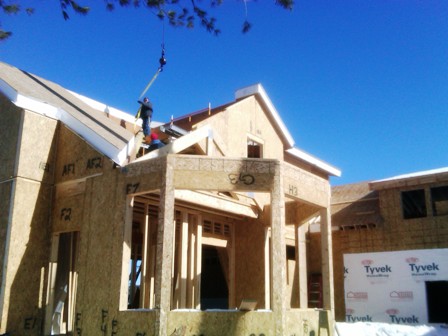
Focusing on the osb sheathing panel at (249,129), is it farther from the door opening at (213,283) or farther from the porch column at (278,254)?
the porch column at (278,254)

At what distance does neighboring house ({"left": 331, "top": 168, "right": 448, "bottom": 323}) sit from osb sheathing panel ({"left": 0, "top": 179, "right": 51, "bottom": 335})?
1180cm

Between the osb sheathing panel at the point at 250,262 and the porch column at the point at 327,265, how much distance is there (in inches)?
80.4

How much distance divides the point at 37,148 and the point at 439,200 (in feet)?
47.2

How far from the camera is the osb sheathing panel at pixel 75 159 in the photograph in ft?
40.6

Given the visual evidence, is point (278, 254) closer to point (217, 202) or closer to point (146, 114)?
point (217, 202)

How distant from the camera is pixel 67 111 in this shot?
44.3ft

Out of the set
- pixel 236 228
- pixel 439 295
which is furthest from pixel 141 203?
pixel 439 295

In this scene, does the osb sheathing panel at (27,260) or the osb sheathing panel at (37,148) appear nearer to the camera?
the osb sheathing panel at (27,260)

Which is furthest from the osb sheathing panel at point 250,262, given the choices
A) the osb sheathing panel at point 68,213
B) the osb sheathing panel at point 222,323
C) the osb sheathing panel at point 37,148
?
the osb sheathing panel at point 37,148

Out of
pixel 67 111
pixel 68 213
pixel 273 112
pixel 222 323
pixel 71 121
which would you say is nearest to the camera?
pixel 222 323

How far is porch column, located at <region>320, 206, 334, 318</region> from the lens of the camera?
490 inches

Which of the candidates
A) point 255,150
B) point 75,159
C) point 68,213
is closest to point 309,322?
point 68,213

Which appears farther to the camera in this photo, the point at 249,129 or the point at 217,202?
the point at 249,129

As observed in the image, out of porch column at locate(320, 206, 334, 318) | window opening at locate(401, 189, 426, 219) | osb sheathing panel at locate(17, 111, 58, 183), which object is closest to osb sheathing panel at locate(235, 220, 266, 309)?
porch column at locate(320, 206, 334, 318)
